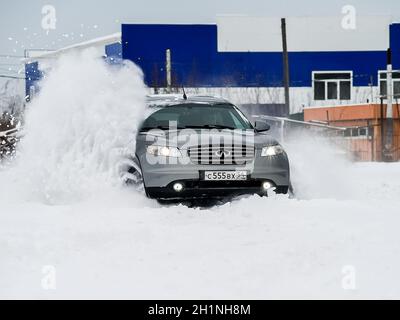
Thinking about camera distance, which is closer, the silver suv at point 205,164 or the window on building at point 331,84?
the silver suv at point 205,164

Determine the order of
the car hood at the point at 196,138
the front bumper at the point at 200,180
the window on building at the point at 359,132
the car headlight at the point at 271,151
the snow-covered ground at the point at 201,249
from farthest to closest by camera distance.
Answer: the window on building at the point at 359,132, the car headlight at the point at 271,151, the car hood at the point at 196,138, the front bumper at the point at 200,180, the snow-covered ground at the point at 201,249

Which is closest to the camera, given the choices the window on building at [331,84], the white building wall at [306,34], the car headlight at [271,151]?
the car headlight at [271,151]

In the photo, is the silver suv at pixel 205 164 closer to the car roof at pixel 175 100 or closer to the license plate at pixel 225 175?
the license plate at pixel 225 175

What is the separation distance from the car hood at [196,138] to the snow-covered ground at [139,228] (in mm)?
683

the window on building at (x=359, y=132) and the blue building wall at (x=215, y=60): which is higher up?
the blue building wall at (x=215, y=60)

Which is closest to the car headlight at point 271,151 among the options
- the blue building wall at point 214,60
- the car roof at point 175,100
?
the car roof at point 175,100

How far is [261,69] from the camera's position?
40812mm

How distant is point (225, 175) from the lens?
8312 mm

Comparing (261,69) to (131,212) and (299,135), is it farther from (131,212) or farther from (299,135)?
(131,212)

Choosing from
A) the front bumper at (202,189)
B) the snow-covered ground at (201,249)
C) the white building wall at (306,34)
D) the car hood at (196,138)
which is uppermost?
the white building wall at (306,34)

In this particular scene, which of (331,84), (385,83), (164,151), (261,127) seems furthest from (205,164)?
(385,83)

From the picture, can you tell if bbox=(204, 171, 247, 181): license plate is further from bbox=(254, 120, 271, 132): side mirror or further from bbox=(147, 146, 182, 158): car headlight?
bbox=(254, 120, 271, 132): side mirror

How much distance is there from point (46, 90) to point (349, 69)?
33869 mm

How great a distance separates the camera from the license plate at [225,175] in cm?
829
